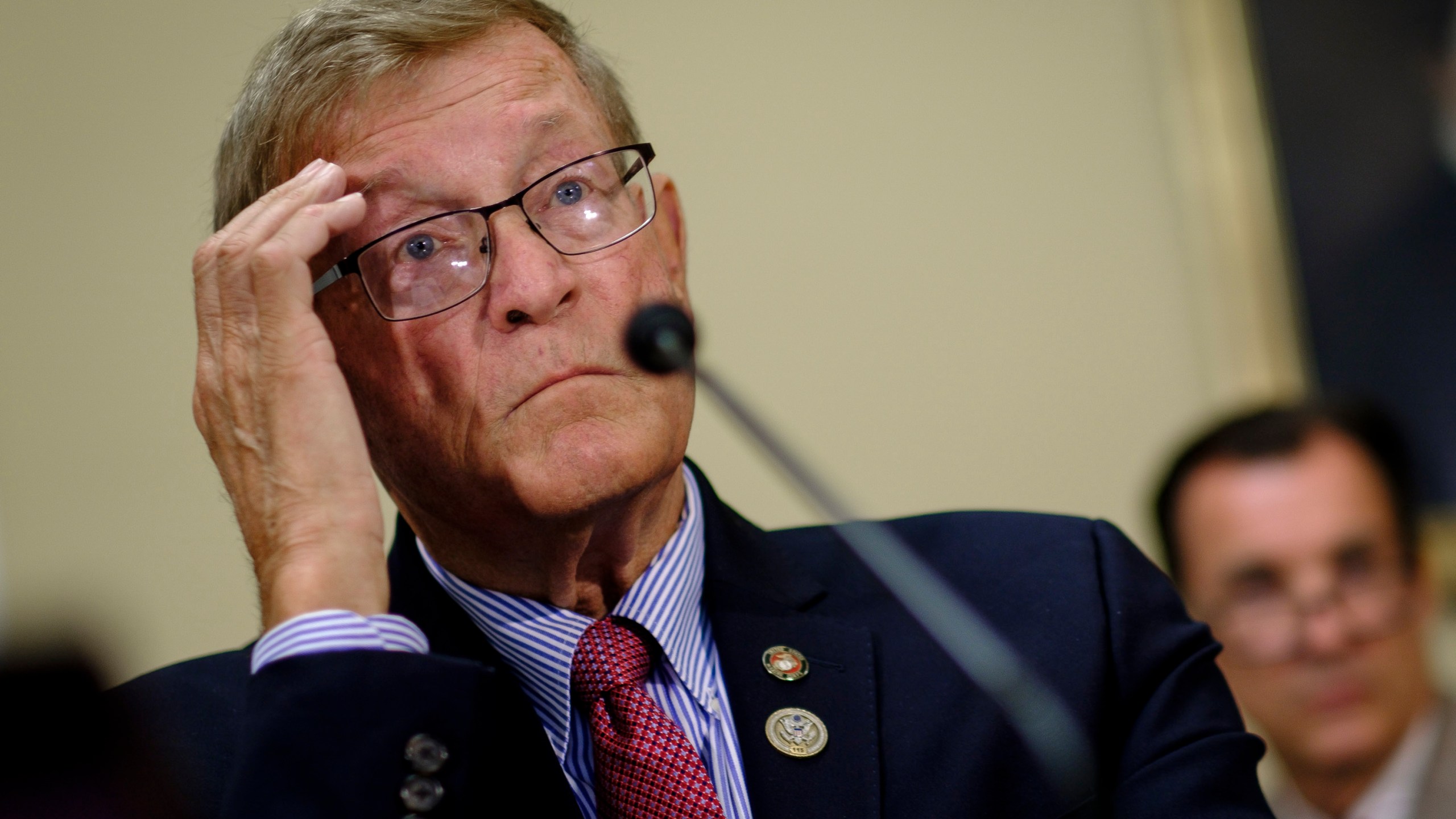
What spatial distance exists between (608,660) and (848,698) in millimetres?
244

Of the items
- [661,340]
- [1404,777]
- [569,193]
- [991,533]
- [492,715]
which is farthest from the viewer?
[1404,777]

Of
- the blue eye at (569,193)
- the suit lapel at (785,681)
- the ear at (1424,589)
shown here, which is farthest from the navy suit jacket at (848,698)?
the ear at (1424,589)

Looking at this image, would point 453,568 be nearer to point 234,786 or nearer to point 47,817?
point 234,786

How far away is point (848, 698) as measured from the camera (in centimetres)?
133

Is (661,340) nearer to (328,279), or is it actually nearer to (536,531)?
(536,531)

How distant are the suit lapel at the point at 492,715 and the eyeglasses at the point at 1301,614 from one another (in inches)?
57.3

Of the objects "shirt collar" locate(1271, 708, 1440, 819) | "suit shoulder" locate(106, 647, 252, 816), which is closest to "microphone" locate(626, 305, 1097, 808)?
"suit shoulder" locate(106, 647, 252, 816)

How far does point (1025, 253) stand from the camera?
252cm

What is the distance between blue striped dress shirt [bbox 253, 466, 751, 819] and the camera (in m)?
1.31

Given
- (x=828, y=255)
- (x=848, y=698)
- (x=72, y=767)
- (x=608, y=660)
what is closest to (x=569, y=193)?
(x=608, y=660)

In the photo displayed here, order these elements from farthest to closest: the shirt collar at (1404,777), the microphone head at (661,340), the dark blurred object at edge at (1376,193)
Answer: the dark blurred object at edge at (1376,193)
the shirt collar at (1404,777)
the microphone head at (661,340)

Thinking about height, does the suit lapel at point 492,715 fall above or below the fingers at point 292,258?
below

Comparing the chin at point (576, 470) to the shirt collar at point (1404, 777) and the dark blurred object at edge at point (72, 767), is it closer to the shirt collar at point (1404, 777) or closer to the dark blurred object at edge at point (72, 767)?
the dark blurred object at edge at point (72, 767)

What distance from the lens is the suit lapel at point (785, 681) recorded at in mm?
1252
